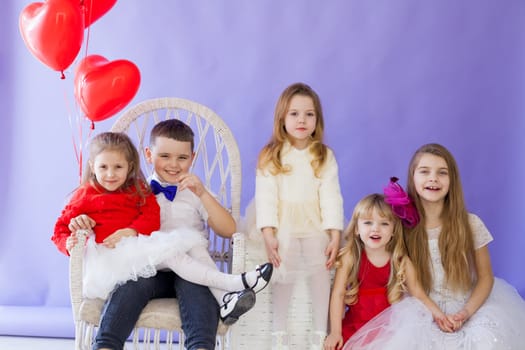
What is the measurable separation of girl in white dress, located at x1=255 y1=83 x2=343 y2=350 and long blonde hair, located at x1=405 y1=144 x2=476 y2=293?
28 centimetres

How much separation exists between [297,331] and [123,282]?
614 millimetres

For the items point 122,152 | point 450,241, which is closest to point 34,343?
point 122,152

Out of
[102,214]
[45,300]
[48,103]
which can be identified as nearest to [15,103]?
[48,103]

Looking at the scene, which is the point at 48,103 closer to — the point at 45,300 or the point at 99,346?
the point at 45,300

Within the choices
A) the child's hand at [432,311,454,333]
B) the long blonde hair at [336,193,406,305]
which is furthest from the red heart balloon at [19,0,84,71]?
the child's hand at [432,311,454,333]

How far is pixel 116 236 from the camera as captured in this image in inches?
81.9

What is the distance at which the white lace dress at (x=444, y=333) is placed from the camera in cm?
194

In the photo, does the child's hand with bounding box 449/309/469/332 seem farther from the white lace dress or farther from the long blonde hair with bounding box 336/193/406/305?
the long blonde hair with bounding box 336/193/406/305

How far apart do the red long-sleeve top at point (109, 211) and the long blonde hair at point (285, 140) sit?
0.45m

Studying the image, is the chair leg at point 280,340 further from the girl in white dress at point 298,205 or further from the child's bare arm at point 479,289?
the child's bare arm at point 479,289

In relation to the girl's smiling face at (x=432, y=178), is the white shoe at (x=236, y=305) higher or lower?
lower

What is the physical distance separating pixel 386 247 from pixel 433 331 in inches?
13.9

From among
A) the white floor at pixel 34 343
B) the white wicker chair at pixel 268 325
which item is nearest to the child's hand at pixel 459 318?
the white wicker chair at pixel 268 325

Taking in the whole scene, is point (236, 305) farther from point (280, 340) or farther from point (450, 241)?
point (450, 241)
